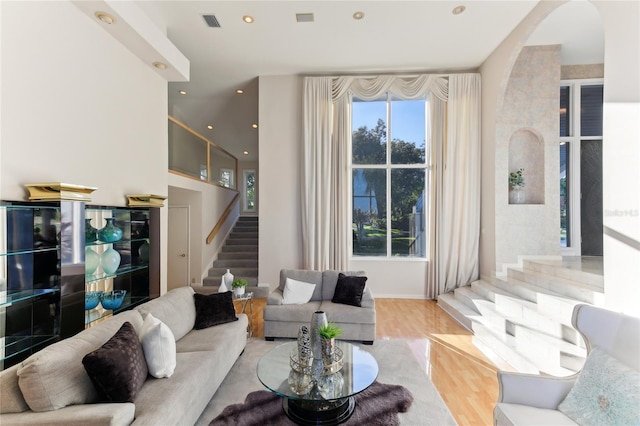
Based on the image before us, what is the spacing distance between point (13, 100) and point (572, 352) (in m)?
5.36

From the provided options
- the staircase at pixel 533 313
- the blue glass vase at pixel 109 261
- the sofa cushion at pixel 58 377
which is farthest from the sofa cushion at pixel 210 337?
the staircase at pixel 533 313

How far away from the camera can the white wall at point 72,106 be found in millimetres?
2293

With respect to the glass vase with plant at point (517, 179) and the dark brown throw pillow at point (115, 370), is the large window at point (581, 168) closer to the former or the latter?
the glass vase with plant at point (517, 179)

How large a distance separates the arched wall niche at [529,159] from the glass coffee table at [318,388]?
458 centimetres

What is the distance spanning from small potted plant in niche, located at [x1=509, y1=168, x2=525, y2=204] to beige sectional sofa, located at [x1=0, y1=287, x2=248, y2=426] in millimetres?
5219

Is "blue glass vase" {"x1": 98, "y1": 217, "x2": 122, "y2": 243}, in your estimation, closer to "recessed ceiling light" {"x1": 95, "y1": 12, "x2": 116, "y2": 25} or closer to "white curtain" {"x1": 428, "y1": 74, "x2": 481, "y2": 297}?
"recessed ceiling light" {"x1": 95, "y1": 12, "x2": 116, "y2": 25}

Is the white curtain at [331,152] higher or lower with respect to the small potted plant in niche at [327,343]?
higher

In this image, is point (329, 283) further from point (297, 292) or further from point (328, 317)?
point (328, 317)

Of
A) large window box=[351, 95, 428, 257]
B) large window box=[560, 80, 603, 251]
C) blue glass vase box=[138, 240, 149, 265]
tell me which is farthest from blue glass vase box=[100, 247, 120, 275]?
large window box=[560, 80, 603, 251]

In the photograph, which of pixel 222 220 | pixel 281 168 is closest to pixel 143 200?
pixel 281 168

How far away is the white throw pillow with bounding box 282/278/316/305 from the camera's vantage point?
3893mm

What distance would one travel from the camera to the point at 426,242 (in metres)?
5.85

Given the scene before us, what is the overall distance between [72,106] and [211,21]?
234cm

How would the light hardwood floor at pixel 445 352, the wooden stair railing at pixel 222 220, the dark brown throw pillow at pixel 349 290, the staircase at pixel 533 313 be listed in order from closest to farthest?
the light hardwood floor at pixel 445 352 → the staircase at pixel 533 313 → the dark brown throw pillow at pixel 349 290 → the wooden stair railing at pixel 222 220
